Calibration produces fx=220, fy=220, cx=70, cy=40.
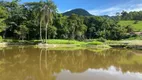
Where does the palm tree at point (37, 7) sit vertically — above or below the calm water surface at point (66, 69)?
above

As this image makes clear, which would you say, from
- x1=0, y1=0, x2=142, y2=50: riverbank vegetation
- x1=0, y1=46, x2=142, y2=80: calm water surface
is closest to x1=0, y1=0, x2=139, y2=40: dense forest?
x1=0, y1=0, x2=142, y2=50: riverbank vegetation

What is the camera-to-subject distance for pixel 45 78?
11711 millimetres

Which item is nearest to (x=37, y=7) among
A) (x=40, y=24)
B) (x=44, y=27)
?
(x=44, y=27)

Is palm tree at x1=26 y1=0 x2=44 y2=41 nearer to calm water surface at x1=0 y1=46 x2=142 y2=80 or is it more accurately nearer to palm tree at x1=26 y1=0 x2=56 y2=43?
palm tree at x1=26 y1=0 x2=56 y2=43

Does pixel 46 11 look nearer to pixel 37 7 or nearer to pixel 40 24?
pixel 40 24

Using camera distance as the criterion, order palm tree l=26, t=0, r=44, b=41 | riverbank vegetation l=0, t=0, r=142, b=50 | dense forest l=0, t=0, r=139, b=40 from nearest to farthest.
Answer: riverbank vegetation l=0, t=0, r=142, b=50
dense forest l=0, t=0, r=139, b=40
palm tree l=26, t=0, r=44, b=41

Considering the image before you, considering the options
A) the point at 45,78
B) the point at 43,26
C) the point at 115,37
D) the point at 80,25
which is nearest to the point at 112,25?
the point at 115,37

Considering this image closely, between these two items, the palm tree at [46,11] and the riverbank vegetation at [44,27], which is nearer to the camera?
the palm tree at [46,11]

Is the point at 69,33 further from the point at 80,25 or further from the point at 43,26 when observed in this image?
the point at 43,26

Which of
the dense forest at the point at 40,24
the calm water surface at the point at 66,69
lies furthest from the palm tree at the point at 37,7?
the calm water surface at the point at 66,69

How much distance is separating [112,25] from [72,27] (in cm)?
2122

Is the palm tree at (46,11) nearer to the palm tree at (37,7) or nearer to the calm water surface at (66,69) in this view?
the palm tree at (37,7)

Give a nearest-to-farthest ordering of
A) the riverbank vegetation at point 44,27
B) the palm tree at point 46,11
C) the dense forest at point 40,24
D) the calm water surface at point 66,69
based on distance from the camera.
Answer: the calm water surface at point 66,69 → the palm tree at point 46,11 → the riverbank vegetation at point 44,27 → the dense forest at point 40,24

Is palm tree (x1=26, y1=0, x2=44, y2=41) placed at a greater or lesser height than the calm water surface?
greater
